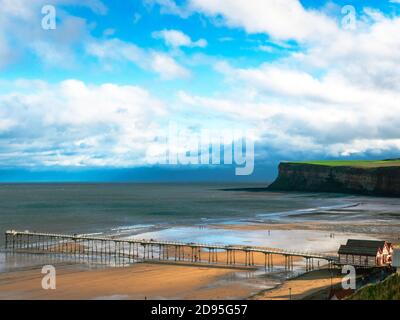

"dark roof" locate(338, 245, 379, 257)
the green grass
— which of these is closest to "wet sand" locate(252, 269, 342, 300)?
"dark roof" locate(338, 245, 379, 257)

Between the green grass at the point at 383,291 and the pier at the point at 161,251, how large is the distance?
18667 millimetres

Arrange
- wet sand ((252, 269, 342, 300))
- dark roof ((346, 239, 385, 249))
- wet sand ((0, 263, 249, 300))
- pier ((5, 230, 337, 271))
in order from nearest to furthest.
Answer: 1. wet sand ((252, 269, 342, 300))
2. wet sand ((0, 263, 249, 300))
3. dark roof ((346, 239, 385, 249))
4. pier ((5, 230, 337, 271))

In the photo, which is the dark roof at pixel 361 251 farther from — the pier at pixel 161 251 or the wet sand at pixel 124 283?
the wet sand at pixel 124 283

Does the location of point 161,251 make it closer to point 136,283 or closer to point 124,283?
point 136,283

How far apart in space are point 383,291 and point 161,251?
41.0 metres

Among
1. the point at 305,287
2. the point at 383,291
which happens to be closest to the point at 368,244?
the point at 305,287

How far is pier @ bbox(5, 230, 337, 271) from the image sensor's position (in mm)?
58312

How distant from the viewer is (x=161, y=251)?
6938cm

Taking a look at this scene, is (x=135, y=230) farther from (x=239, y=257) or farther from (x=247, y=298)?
(x=247, y=298)

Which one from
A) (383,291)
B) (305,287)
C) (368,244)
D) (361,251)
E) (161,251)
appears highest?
(368,244)

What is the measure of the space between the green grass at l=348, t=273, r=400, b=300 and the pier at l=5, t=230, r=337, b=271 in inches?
735

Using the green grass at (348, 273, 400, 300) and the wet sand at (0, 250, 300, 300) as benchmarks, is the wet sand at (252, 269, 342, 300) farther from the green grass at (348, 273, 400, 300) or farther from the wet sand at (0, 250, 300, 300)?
the green grass at (348, 273, 400, 300)

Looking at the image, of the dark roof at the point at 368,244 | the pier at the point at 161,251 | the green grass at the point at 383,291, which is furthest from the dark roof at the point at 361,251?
the green grass at the point at 383,291
